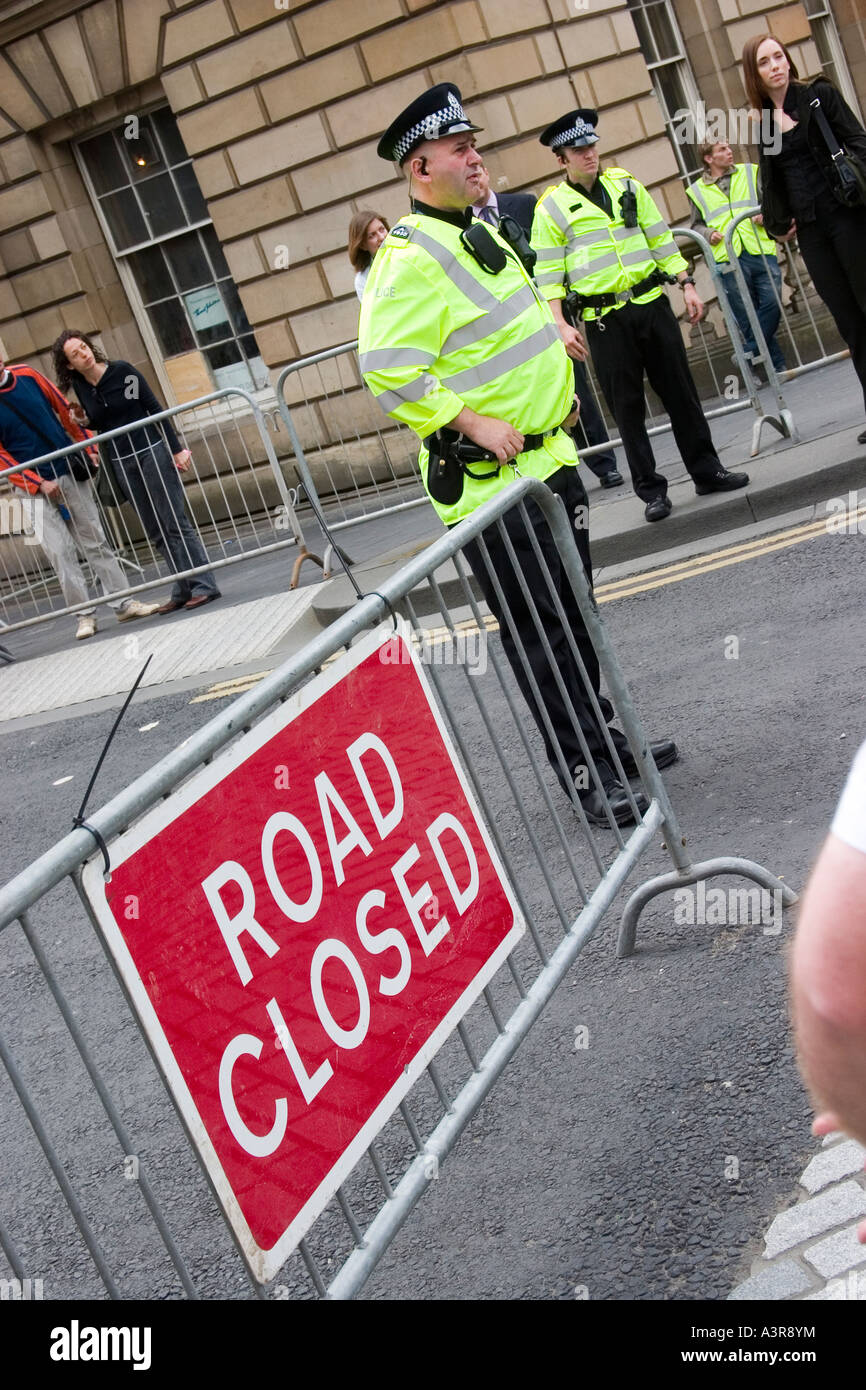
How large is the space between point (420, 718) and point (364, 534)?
8.37 m

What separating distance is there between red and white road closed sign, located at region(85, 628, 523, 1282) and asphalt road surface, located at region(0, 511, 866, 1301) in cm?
48

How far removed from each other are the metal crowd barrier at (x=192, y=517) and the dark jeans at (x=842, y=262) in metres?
3.84

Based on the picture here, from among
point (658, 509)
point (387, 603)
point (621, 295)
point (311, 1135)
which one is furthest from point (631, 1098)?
point (621, 295)

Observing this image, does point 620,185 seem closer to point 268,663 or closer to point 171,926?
point 268,663

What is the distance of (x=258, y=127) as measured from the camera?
1462 cm

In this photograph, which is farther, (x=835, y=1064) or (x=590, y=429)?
(x=590, y=429)

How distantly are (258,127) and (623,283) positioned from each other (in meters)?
7.97

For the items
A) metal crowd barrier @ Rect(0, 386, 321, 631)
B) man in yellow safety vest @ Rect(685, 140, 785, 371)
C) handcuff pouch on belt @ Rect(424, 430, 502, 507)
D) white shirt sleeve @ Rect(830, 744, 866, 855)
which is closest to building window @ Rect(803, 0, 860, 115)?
man in yellow safety vest @ Rect(685, 140, 785, 371)

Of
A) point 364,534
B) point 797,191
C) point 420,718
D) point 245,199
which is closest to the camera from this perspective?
point 420,718

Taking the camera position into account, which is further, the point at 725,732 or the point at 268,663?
the point at 268,663

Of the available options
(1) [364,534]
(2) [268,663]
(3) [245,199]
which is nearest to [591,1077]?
(2) [268,663]

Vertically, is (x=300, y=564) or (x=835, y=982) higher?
(x=835, y=982)

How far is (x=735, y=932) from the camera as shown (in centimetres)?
383

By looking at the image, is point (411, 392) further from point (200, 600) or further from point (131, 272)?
point (131, 272)
